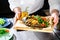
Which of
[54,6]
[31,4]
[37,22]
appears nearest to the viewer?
[37,22]

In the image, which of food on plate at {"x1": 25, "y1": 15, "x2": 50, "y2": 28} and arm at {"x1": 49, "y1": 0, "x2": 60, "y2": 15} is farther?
arm at {"x1": 49, "y1": 0, "x2": 60, "y2": 15}

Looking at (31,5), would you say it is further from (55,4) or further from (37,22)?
(37,22)

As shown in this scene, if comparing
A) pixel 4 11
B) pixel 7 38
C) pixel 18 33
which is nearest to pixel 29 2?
pixel 18 33

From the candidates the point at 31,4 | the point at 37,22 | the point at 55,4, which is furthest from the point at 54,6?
the point at 37,22

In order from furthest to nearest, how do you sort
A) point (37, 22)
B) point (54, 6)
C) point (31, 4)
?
point (31, 4) → point (54, 6) → point (37, 22)

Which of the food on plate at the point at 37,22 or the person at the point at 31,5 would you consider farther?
the person at the point at 31,5

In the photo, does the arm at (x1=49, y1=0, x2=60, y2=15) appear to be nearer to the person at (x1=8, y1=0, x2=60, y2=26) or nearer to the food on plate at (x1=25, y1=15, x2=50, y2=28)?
the person at (x1=8, y1=0, x2=60, y2=26)

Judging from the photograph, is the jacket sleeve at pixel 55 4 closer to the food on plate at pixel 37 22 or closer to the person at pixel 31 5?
the person at pixel 31 5

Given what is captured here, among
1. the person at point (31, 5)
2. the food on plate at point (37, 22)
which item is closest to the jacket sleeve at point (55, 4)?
the person at point (31, 5)

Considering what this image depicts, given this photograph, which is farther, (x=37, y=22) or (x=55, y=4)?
(x=55, y=4)

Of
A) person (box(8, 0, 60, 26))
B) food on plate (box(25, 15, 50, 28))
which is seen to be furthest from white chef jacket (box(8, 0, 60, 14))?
food on plate (box(25, 15, 50, 28))

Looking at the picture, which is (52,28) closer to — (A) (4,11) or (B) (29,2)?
(B) (29,2)

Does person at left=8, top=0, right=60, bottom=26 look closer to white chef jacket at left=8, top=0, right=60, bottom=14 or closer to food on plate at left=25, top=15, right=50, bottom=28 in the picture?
white chef jacket at left=8, top=0, right=60, bottom=14

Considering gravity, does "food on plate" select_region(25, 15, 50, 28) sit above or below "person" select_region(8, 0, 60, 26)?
below
